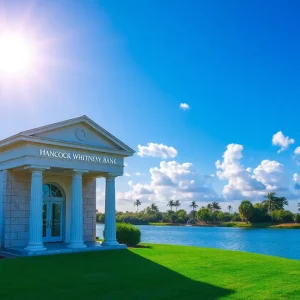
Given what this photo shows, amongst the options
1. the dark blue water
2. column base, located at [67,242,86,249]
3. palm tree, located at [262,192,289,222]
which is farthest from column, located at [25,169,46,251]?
palm tree, located at [262,192,289,222]

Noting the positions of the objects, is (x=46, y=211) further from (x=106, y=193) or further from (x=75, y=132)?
(x=75, y=132)

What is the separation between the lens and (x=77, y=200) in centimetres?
1638

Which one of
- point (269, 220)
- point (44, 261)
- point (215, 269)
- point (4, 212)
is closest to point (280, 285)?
point (215, 269)

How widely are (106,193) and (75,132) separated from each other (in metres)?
3.41

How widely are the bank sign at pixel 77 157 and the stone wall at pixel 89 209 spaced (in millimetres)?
2415

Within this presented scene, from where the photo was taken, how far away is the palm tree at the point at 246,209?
83.1 metres

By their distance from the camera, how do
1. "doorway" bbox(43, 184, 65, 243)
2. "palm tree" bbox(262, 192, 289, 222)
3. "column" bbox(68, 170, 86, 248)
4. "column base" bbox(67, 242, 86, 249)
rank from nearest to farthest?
"column base" bbox(67, 242, 86, 249), "column" bbox(68, 170, 86, 248), "doorway" bbox(43, 184, 65, 243), "palm tree" bbox(262, 192, 289, 222)

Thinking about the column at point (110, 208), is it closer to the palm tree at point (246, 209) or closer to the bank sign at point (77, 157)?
the bank sign at point (77, 157)

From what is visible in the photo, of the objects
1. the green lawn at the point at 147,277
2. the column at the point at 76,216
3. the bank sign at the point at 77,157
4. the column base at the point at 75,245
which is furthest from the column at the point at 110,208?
the green lawn at the point at 147,277

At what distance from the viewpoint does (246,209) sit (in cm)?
8319

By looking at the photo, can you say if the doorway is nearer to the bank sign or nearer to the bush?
the bank sign

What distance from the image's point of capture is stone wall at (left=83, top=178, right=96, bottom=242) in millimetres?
19203

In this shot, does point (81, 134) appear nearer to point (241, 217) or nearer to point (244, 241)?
point (244, 241)

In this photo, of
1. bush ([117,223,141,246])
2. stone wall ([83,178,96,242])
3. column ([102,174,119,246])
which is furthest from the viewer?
bush ([117,223,141,246])
